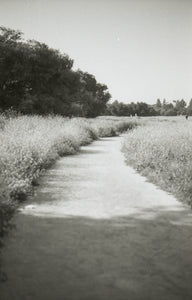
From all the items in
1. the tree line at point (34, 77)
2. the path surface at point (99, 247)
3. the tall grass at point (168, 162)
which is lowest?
the path surface at point (99, 247)

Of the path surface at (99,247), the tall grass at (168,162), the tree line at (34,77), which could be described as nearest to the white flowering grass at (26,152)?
the path surface at (99,247)

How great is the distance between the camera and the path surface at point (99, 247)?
3.70 metres

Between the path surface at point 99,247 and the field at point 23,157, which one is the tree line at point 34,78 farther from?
the path surface at point 99,247

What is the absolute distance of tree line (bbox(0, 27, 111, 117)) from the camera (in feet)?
87.4

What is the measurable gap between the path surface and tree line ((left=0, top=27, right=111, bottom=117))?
1995 cm

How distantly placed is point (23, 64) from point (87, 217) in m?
22.6

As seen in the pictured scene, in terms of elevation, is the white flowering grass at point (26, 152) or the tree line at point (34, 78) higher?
the tree line at point (34, 78)

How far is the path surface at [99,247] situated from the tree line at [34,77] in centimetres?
1995

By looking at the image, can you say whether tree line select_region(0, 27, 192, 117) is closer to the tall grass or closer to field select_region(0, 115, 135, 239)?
field select_region(0, 115, 135, 239)

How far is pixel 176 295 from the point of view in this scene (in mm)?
3615

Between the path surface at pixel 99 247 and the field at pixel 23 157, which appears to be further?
the field at pixel 23 157

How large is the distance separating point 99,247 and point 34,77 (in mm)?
24498

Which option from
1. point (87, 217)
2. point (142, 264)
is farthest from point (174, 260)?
point (87, 217)

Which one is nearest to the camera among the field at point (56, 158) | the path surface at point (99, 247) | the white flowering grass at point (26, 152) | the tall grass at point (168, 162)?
the path surface at point (99, 247)
